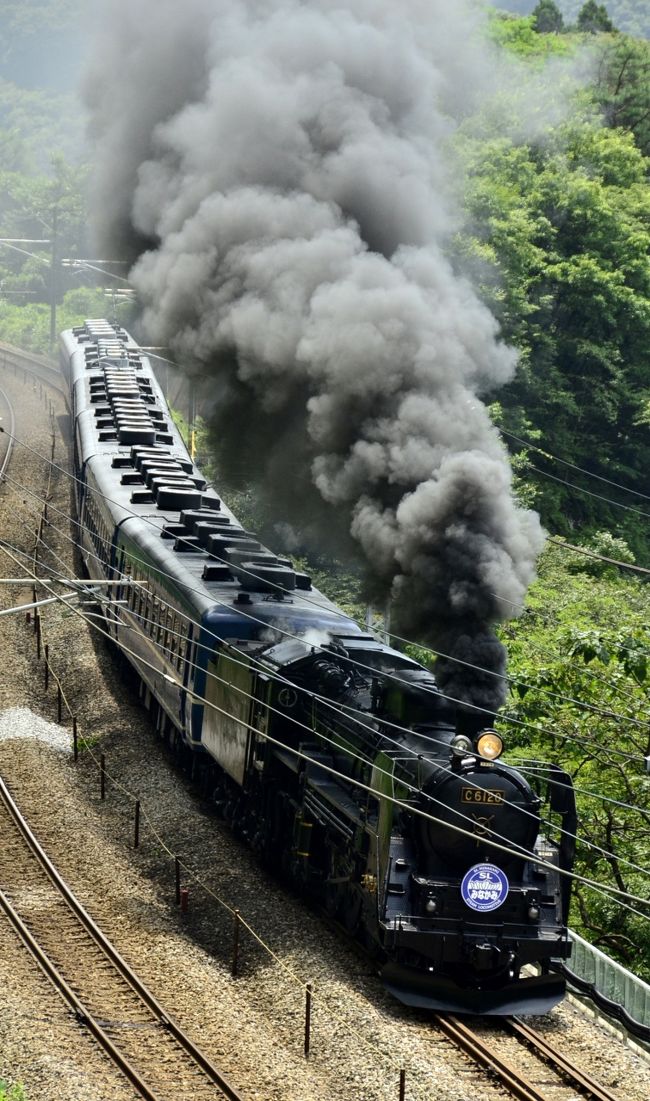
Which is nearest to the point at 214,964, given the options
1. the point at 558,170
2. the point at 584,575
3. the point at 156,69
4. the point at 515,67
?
the point at 156,69

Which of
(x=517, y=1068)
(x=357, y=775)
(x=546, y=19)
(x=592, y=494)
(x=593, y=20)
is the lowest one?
(x=517, y=1068)

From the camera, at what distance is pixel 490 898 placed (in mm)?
12320

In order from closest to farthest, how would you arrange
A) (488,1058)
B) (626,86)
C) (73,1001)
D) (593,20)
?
(488,1058), (73,1001), (626,86), (593,20)

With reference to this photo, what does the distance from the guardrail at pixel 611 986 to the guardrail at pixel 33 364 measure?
4634cm

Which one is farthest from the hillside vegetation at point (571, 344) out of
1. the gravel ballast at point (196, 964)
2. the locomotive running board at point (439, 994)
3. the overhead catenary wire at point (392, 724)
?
the locomotive running board at point (439, 994)

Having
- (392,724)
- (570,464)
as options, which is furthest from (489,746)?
(570,464)

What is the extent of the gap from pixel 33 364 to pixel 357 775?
55450mm

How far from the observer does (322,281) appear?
56.2 ft

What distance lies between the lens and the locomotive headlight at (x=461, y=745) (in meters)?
11.9

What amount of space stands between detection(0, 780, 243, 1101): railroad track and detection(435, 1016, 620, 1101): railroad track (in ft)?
7.25

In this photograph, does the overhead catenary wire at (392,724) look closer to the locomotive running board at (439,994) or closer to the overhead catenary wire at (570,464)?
the locomotive running board at (439,994)

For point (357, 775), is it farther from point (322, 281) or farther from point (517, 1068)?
point (322, 281)

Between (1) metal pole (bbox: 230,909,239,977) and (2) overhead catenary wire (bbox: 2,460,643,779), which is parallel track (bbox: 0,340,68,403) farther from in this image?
(1) metal pole (bbox: 230,909,239,977)

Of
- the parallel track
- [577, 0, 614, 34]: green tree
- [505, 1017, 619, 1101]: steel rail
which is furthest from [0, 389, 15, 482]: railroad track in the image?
[577, 0, 614, 34]: green tree
